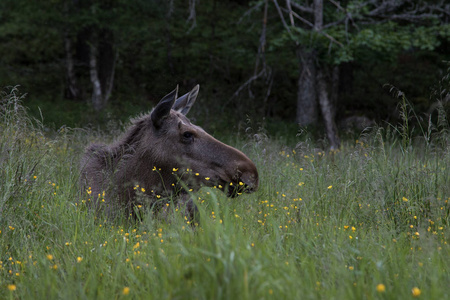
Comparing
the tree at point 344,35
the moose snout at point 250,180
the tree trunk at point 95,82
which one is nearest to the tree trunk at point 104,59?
the tree trunk at point 95,82

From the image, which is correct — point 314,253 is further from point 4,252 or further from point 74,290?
point 4,252

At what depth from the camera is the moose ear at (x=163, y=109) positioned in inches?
218

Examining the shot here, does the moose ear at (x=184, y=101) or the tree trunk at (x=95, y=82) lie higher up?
the moose ear at (x=184, y=101)

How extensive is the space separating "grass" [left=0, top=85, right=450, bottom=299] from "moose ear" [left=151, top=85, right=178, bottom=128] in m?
1.13

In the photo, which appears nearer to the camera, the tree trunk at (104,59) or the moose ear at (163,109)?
the moose ear at (163,109)

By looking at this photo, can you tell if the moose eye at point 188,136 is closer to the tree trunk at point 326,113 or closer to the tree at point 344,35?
the tree at point 344,35

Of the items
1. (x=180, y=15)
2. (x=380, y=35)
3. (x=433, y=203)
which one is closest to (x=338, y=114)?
(x=380, y=35)

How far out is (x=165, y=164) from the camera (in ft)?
18.5

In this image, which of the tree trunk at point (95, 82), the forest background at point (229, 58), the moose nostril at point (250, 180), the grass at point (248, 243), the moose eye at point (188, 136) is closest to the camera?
the grass at point (248, 243)

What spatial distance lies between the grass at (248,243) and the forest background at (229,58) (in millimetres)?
7881

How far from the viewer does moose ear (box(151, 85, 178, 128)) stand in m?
5.54

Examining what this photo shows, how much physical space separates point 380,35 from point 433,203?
1036 centimetres

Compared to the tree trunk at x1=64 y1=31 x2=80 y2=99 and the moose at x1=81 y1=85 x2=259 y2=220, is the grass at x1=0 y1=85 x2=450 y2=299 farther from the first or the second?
the tree trunk at x1=64 y1=31 x2=80 y2=99

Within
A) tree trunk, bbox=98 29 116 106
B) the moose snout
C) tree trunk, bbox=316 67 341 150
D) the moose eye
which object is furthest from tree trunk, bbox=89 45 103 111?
the moose snout
